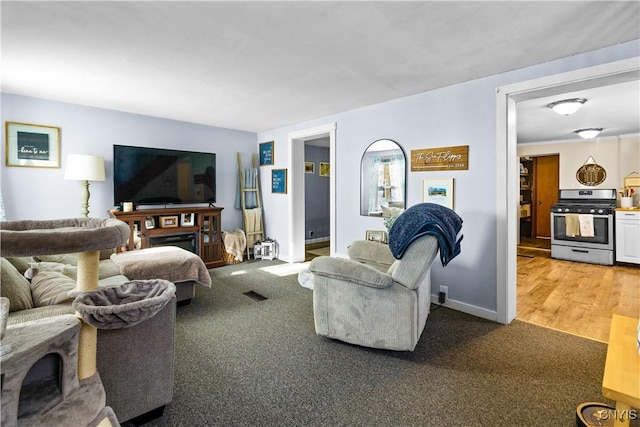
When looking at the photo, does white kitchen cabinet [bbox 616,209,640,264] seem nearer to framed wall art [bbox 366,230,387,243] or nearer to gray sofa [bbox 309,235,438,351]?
framed wall art [bbox 366,230,387,243]

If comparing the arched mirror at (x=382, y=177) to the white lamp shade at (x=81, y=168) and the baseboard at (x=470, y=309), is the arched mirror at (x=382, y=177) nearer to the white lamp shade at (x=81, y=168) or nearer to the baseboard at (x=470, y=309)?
the baseboard at (x=470, y=309)

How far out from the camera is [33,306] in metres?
1.74

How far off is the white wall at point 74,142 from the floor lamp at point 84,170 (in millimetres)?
264

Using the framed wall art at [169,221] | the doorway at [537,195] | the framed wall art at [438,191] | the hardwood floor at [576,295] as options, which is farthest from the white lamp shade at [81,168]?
the doorway at [537,195]

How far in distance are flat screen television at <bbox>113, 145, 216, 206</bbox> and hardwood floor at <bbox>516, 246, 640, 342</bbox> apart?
4510 mm

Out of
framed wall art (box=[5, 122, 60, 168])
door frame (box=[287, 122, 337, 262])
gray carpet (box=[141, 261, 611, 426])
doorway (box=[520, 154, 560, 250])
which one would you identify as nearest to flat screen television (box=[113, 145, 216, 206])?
framed wall art (box=[5, 122, 60, 168])

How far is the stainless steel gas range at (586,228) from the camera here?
519 cm

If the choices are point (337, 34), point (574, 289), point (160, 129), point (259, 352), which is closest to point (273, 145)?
point (160, 129)

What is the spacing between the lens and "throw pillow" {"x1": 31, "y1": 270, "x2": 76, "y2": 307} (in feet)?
5.74

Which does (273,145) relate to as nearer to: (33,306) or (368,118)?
(368,118)

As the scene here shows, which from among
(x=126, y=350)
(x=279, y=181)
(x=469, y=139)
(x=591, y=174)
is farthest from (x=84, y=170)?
(x=591, y=174)

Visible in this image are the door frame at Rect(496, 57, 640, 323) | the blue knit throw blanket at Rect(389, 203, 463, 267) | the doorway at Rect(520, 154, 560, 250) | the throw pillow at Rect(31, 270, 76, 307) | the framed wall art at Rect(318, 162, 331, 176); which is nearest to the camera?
the throw pillow at Rect(31, 270, 76, 307)

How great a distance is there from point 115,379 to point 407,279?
177cm

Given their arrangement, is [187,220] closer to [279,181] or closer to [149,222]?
[149,222]
